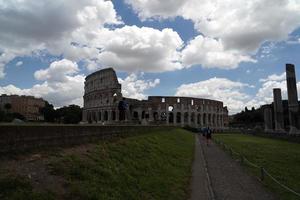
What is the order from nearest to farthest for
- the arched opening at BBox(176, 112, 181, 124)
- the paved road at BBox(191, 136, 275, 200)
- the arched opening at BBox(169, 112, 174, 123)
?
the paved road at BBox(191, 136, 275, 200), the arched opening at BBox(169, 112, 174, 123), the arched opening at BBox(176, 112, 181, 124)

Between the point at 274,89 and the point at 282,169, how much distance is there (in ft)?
105

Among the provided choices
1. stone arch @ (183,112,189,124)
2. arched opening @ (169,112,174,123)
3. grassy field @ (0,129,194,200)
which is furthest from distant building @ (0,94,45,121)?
grassy field @ (0,129,194,200)

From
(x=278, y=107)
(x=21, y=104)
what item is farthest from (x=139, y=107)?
(x=21, y=104)

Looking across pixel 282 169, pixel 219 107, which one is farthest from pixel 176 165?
pixel 219 107

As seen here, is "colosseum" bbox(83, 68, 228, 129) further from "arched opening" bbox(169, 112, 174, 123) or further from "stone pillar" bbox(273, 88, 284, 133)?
"stone pillar" bbox(273, 88, 284, 133)

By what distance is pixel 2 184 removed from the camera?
4883 mm

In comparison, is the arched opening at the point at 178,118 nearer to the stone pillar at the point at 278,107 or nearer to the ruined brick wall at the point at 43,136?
the stone pillar at the point at 278,107

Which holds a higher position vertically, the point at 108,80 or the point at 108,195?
the point at 108,80

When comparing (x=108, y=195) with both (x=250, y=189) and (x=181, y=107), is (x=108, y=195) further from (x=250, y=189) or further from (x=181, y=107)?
(x=181, y=107)

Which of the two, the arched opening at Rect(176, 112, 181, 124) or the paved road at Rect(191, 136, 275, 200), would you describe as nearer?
the paved road at Rect(191, 136, 275, 200)

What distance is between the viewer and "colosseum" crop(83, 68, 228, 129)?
78875mm

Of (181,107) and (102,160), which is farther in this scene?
(181,107)

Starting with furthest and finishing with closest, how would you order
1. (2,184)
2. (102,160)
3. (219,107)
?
(219,107)
(102,160)
(2,184)

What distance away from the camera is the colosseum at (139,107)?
259 feet
